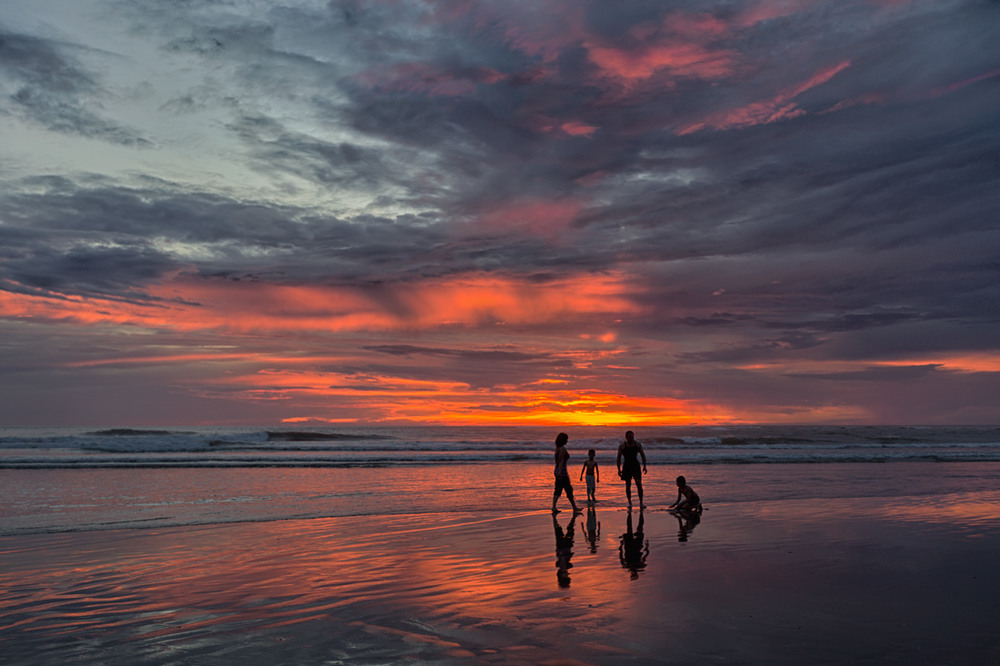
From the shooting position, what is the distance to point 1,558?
12.4 m

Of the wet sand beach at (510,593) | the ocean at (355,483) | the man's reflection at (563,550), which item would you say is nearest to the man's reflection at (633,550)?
the wet sand beach at (510,593)

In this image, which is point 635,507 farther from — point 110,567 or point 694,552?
point 110,567

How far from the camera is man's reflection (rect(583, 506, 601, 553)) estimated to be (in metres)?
13.3

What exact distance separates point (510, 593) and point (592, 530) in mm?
6403

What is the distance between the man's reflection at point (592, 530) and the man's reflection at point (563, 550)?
0.36 meters

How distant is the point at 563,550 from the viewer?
12.4 metres

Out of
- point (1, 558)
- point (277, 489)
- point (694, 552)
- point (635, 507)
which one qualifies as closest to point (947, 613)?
point (694, 552)

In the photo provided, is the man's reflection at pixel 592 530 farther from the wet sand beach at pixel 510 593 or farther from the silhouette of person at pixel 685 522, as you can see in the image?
the silhouette of person at pixel 685 522

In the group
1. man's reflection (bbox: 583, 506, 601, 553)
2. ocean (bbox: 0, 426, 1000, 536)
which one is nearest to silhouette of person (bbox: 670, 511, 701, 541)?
man's reflection (bbox: 583, 506, 601, 553)

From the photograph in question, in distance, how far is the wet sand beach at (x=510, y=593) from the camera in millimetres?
6824

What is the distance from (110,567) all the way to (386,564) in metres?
4.89

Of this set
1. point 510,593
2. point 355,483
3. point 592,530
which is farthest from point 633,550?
point 355,483

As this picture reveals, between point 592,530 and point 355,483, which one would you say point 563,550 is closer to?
point 592,530

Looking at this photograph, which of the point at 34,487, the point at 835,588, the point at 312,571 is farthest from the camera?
the point at 34,487
